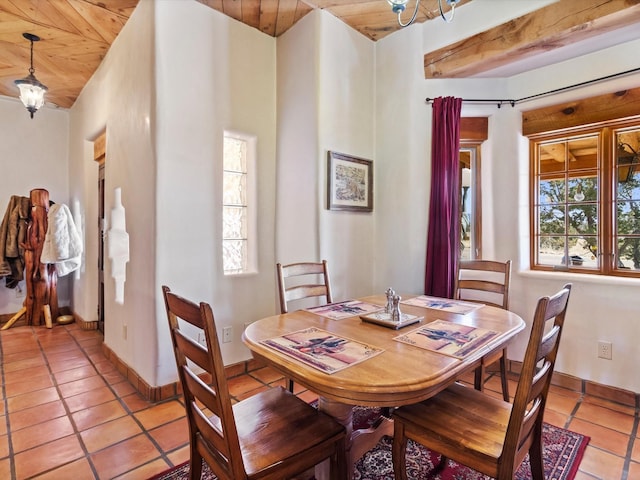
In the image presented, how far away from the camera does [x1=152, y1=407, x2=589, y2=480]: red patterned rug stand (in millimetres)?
1641

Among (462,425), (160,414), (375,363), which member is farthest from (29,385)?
(462,425)

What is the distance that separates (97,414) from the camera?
2.18 m

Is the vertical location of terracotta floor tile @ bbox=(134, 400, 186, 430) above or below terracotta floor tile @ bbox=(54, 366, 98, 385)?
below

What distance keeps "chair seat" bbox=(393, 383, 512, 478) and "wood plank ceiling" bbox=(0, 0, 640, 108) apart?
240cm

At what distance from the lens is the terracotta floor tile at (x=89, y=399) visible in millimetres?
2281

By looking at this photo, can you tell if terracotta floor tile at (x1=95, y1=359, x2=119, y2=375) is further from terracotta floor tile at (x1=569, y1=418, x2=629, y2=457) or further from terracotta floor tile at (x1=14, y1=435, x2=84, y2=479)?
terracotta floor tile at (x1=569, y1=418, x2=629, y2=457)

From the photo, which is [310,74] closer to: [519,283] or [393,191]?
[393,191]

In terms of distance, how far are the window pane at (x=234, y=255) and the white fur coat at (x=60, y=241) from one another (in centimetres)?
241

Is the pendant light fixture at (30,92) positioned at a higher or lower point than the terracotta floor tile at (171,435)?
higher

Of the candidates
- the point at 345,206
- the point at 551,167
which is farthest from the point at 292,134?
the point at 551,167

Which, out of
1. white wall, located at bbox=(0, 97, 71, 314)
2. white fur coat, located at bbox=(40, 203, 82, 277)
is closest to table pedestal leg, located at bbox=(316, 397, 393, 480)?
white fur coat, located at bbox=(40, 203, 82, 277)

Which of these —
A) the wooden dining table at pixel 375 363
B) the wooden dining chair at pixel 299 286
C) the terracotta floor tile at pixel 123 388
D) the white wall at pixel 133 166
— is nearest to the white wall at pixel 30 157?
the white wall at pixel 133 166

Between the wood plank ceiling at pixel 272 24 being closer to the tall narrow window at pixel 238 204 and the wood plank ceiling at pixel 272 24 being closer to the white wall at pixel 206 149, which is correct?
the white wall at pixel 206 149

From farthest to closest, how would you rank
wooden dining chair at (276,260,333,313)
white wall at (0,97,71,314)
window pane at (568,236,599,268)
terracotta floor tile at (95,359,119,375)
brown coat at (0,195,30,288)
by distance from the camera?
white wall at (0,97,71,314) < brown coat at (0,195,30,288) < terracotta floor tile at (95,359,119,375) < window pane at (568,236,599,268) < wooden dining chair at (276,260,333,313)
